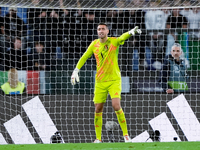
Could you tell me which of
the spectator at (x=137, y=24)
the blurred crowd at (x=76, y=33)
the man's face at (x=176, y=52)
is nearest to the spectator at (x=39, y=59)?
the blurred crowd at (x=76, y=33)

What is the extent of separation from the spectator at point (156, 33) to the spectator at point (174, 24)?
0.10 m

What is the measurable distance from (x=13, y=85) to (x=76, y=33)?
5.25 ft

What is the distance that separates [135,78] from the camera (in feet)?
26.3

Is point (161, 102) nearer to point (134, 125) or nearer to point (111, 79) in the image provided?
point (134, 125)

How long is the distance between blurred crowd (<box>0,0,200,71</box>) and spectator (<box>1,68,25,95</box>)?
138 millimetres

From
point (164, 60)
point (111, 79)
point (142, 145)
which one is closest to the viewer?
point (142, 145)

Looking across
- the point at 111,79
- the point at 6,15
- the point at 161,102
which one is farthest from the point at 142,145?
the point at 6,15

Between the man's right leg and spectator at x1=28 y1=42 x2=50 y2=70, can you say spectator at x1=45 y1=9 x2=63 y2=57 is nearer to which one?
spectator at x1=28 y1=42 x2=50 y2=70

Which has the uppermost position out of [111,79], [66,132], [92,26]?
[92,26]

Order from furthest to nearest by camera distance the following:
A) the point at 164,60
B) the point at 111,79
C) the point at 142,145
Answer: the point at 164,60, the point at 111,79, the point at 142,145

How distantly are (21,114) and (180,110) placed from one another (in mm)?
3117

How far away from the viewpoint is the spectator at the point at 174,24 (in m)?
7.96

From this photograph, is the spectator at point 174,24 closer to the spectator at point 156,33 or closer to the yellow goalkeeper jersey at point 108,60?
the spectator at point 156,33

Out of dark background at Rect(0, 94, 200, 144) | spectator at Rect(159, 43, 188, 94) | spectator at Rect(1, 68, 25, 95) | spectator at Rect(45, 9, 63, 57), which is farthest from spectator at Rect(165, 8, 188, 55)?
spectator at Rect(1, 68, 25, 95)
